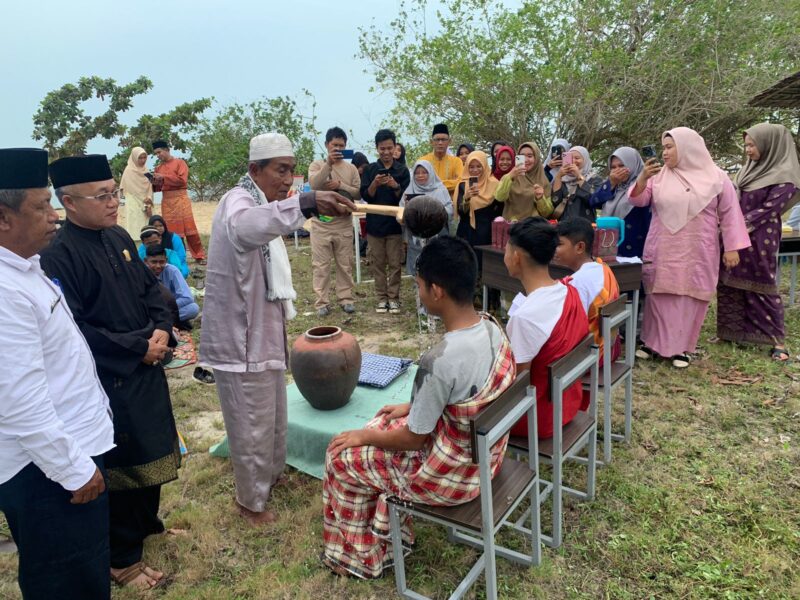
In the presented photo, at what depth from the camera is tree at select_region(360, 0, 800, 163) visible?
9.79 m

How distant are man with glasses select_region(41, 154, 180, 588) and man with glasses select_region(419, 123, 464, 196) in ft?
16.6

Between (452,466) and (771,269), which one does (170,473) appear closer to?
(452,466)

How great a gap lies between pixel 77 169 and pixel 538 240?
217cm

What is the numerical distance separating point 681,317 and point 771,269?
103 cm

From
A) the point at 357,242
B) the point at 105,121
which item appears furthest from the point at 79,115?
the point at 357,242

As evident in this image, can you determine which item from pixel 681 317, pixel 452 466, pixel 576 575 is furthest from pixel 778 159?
pixel 452 466

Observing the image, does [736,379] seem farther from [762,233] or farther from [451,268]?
[451,268]

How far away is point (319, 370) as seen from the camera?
3.55 metres

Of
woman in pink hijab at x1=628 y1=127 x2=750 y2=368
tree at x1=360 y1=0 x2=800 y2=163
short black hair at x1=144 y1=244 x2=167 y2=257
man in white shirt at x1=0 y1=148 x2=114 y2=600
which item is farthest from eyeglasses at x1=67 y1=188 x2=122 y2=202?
tree at x1=360 y1=0 x2=800 y2=163

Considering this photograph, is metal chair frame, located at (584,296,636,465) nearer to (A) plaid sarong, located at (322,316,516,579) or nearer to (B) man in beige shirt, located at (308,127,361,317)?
(A) plaid sarong, located at (322,316,516,579)

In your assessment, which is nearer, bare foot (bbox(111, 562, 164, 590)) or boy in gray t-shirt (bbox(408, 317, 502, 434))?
boy in gray t-shirt (bbox(408, 317, 502, 434))

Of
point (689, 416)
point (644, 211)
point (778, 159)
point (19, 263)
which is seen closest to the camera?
point (19, 263)

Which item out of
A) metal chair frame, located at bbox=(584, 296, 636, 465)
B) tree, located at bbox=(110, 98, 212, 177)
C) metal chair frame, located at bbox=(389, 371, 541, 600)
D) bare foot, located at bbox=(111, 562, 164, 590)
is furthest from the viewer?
tree, located at bbox=(110, 98, 212, 177)

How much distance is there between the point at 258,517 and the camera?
3.13 metres
